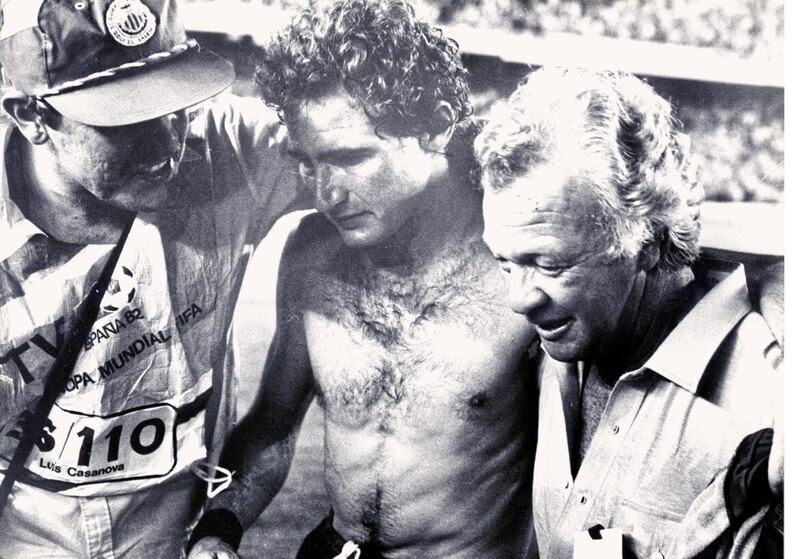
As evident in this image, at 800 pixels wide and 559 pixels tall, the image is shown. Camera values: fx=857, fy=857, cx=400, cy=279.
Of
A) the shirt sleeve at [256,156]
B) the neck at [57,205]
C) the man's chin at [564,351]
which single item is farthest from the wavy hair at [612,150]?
the neck at [57,205]

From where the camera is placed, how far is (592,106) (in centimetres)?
203

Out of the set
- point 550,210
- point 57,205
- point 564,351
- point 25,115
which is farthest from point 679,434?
point 25,115

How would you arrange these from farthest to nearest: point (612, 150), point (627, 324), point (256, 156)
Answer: point (256, 156)
point (627, 324)
point (612, 150)

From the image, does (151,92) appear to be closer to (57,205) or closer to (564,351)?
(57,205)

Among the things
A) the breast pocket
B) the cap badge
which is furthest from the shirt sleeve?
the breast pocket

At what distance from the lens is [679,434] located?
2.05m

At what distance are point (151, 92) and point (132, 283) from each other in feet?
1.60

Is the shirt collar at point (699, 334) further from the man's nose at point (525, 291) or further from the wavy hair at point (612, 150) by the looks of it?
the man's nose at point (525, 291)

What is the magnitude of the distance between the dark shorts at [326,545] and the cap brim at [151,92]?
3.70ft

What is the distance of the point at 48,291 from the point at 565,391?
134cm

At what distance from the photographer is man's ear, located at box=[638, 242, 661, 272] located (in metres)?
2.06

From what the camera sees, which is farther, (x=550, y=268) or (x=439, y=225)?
(x=439, y=225)

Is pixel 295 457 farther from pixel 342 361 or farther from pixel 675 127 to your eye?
pixel 675 127

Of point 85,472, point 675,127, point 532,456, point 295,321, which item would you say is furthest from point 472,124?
point 85,472
